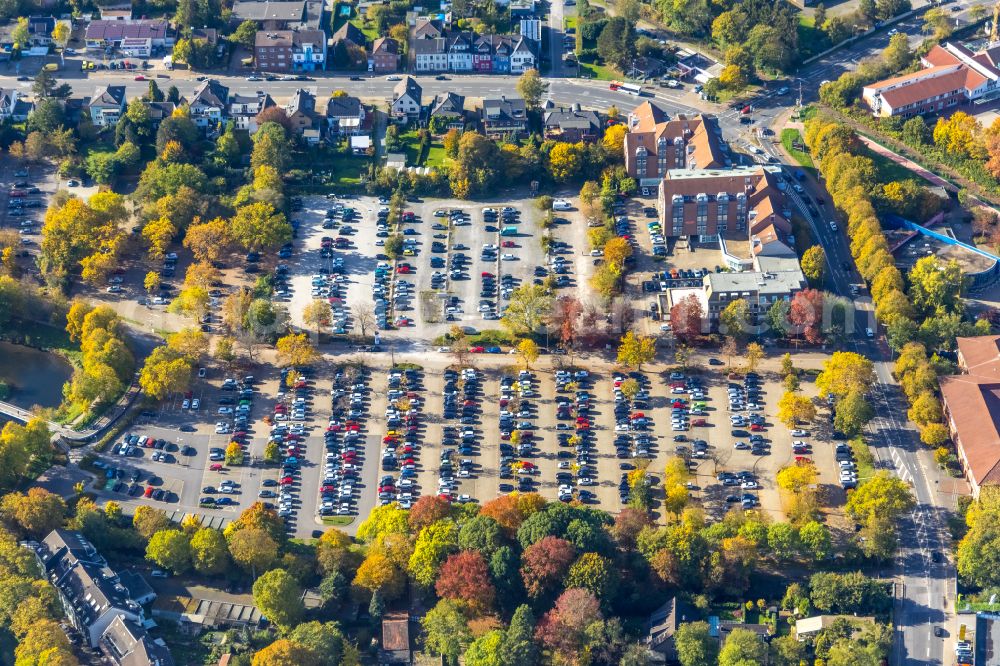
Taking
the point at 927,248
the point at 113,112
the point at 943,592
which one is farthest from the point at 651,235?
the point at 113,112

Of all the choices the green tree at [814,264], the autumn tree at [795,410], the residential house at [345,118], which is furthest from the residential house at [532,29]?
the autumn tree at [795,410]

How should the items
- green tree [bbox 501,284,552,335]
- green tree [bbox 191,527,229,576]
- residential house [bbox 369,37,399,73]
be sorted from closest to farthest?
green tree [bbox 191,527,229,576]
green tree [bbox 501,284,552,335]
residential house [bbox 369,37,399,73]

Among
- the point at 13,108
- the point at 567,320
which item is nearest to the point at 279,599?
the point at 567,320

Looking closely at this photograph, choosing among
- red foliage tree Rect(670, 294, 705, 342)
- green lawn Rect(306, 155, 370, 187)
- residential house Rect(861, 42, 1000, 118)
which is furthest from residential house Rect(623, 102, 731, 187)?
green lawn Rect(306, 155, 370, 187)

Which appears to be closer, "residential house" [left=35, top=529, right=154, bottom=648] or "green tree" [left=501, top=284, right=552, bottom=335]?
"residential house" [left=35, top=529, right=154, bottom=648]

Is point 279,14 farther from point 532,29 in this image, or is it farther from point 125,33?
point 532,29

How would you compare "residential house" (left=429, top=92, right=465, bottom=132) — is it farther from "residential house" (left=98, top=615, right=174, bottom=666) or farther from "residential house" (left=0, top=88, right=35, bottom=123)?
"residential house" (left=98, top=615, right=174, bottom=666)
